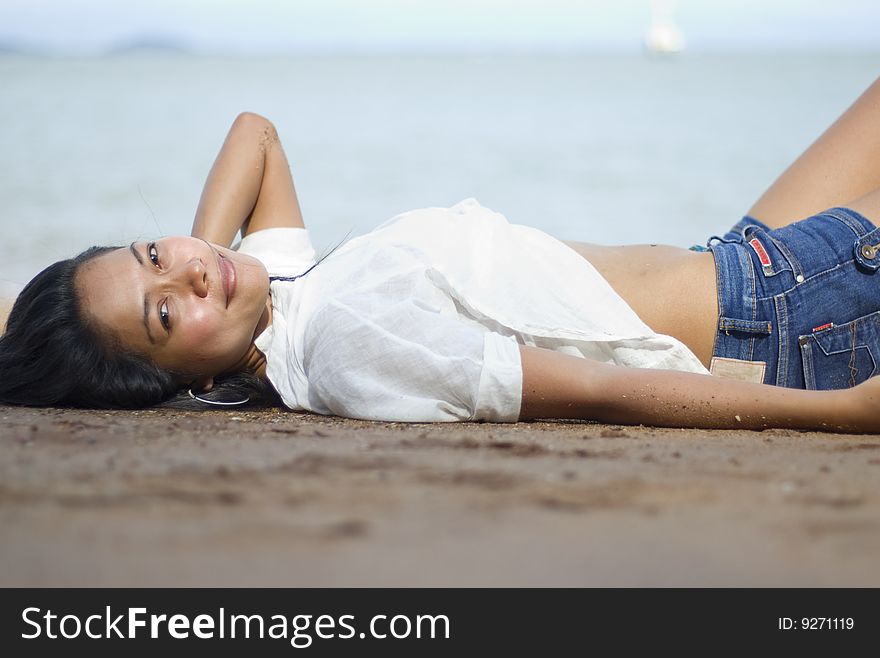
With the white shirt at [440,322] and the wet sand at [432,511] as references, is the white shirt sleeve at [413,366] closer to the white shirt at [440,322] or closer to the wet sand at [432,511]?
the white shirt at [440,322]

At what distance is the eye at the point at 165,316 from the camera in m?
2.55

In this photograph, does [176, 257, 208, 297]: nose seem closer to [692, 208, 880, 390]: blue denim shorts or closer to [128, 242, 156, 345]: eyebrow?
[128, 242, 156, 345]: eyebrow

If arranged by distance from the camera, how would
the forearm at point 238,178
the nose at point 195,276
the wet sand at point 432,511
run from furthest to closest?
the forearm at point 238,178
the nose at point 195,276
the wet sand at point 432,511

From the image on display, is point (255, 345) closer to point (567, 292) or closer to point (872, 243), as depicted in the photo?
point (567, 292)

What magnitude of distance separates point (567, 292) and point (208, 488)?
1406 millimetres

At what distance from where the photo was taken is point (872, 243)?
8.66ft

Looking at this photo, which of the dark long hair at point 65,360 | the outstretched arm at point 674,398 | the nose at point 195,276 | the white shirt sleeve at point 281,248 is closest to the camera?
the outstretched arm at point 674,398

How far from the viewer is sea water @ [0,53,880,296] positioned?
32.2ft

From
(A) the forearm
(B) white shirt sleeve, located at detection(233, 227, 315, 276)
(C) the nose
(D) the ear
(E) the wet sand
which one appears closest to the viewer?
(E) the wet sand

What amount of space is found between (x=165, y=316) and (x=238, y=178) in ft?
2.98

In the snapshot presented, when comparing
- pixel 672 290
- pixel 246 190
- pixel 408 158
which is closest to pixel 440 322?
pixel 672 290

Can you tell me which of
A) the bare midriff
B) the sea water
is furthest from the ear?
the sea water

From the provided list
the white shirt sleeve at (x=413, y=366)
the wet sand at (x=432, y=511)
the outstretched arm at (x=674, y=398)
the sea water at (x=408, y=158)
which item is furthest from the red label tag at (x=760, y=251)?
the sea water at (x=408, y=158)
